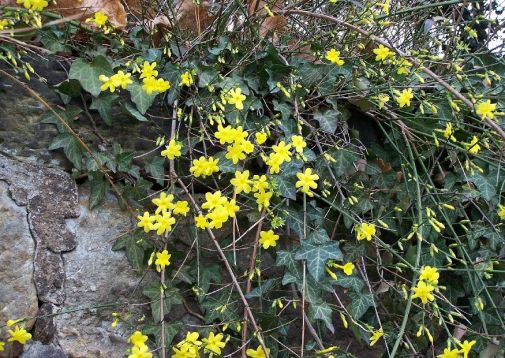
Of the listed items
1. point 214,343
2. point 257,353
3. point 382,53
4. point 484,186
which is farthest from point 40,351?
point 484,186

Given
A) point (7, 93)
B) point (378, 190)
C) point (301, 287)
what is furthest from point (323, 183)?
point (7, 93)

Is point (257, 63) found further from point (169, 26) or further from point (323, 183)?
point (323, 183)

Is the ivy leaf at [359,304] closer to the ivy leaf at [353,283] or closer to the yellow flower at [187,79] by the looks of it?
the ivy leaf at [353,283]

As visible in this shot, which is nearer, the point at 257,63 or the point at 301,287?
the point at 301,287

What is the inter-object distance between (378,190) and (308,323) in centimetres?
54

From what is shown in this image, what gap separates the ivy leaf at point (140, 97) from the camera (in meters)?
1.67

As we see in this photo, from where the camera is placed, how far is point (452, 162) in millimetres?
1990

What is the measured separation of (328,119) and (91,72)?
0.77m

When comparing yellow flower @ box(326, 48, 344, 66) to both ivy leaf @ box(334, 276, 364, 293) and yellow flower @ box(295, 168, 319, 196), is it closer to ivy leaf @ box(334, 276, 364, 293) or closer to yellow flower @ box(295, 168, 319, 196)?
yellow flower @ box(295, 168, 319, 196)

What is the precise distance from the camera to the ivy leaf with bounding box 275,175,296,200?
1.64 meters

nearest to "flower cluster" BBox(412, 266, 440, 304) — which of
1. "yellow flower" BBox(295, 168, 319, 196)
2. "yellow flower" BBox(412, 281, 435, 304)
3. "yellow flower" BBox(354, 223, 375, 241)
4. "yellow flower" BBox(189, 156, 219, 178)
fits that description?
"yellow flower" BBox(412, 281, 435, 304)

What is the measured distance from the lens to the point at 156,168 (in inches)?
67.3

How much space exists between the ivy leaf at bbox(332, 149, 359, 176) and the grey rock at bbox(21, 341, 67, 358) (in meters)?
0.98

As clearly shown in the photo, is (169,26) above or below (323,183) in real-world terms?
above
